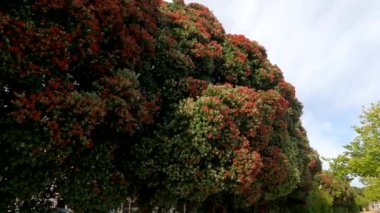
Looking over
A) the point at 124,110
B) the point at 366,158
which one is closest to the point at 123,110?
the point at 124,110

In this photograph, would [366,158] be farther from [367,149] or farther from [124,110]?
[124,110]

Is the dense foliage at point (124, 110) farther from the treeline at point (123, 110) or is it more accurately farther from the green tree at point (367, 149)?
the green tree at point (367, 149)

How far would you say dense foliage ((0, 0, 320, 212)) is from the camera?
846 cm

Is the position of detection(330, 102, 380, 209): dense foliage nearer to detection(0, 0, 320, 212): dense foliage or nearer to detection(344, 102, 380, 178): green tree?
detection(344, 102, 380, 178): green tree

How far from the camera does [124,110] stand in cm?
978

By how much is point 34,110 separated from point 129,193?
519cm

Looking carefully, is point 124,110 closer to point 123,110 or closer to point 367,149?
point 123,110

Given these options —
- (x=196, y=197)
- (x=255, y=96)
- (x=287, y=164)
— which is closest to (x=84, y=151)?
(x=196, y=197)

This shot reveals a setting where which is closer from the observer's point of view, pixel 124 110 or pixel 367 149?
pixel 124 110

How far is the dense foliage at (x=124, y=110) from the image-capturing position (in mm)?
8461

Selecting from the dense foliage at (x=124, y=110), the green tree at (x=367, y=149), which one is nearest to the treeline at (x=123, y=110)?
the dense foliage at (x=124, y=110)

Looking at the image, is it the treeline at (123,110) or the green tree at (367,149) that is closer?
the treeline at (123,110)

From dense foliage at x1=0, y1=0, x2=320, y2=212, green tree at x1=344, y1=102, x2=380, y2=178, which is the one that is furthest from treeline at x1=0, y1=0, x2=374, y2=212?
green tree at x1=344, y1=102, x2=380, y2=178

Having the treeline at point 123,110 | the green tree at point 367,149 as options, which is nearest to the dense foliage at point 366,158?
the green tree at point 367,149
